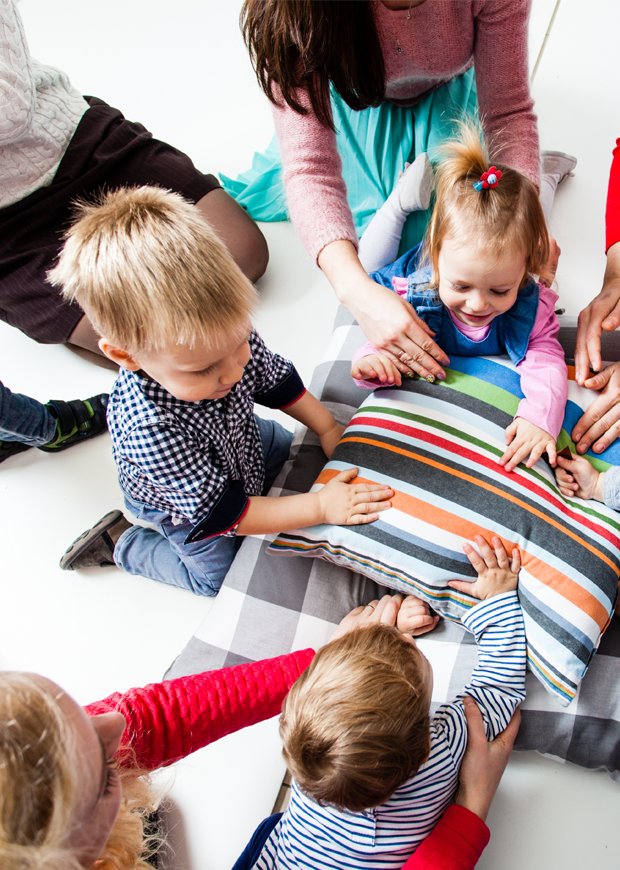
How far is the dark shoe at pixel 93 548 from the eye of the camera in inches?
44.4

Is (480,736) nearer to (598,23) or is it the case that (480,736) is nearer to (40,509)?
(40,509)

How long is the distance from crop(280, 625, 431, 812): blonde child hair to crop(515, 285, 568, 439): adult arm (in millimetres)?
474

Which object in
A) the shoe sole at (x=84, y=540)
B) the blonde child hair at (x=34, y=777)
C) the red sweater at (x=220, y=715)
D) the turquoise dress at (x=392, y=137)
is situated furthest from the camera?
the turquoise dress at (x=392, y=137)

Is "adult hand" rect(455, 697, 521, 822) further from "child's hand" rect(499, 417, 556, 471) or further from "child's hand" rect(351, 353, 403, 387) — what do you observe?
"child's hand" rect(351, 353, 403, 387)

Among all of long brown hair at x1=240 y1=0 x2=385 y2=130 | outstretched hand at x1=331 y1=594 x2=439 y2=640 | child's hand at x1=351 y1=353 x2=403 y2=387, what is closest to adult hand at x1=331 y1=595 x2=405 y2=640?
outstretched hand at x1=331 y1=594 x2=439 y2=640

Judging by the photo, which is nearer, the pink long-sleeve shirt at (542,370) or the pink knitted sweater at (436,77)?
the pink long-sleeve shirt at (542,370)

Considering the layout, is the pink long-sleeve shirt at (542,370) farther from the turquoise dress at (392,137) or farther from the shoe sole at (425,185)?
the turquoise dress at (392,137)

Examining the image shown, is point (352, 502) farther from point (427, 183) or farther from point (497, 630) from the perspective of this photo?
point (427, 183)

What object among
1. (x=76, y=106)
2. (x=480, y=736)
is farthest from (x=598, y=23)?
(x=480, y=736)

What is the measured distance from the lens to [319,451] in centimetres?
111

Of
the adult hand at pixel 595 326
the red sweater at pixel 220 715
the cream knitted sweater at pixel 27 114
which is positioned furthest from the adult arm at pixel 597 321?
the cream knitted sweater at pixel 27 114

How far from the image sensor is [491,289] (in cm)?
89

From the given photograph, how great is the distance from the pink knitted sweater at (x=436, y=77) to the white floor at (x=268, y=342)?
0.42 m

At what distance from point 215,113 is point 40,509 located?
1508 millimetres
